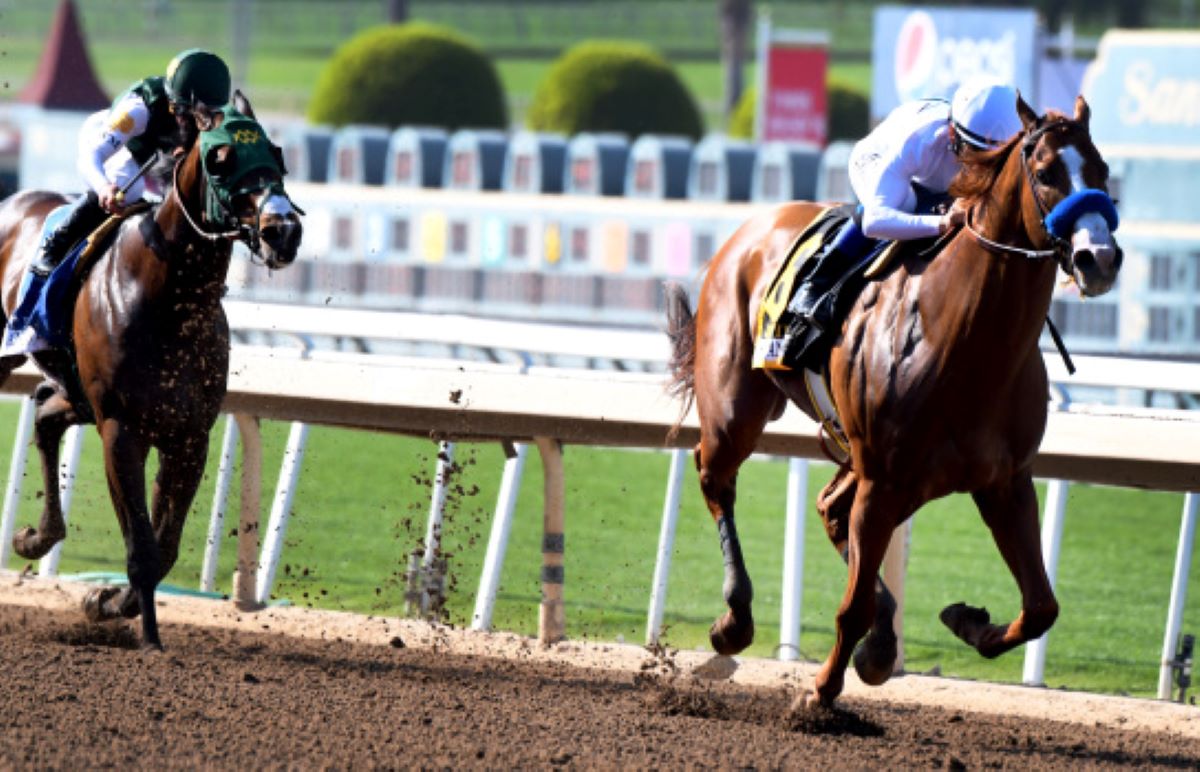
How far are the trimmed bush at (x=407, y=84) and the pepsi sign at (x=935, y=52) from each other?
8297mm

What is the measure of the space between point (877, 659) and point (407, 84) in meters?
25.4

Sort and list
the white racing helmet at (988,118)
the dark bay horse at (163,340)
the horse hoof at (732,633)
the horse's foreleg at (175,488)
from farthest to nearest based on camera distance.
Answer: the horse's foreleg at (175,488) < the dark bay horse at (163,340) < the horse hoof at (732,633) < the white racing helmet at (988,118)

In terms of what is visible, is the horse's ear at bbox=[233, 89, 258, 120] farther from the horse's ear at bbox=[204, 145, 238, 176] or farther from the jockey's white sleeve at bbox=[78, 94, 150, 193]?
the jockey's white sleeve at bbox=[78, 94, 150, 193]

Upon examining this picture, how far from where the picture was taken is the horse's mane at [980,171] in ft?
14.9

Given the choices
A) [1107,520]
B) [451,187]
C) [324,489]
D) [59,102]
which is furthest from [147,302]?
[59,102]

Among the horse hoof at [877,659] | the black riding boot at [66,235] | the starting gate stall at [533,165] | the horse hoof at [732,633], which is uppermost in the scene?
the black riding boot at [66,235]

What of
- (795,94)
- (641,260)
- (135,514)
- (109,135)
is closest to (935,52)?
(795,94)

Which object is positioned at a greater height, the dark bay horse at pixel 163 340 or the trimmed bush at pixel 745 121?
the dark bay horse at pixel 163 340

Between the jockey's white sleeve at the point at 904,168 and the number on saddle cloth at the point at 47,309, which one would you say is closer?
the jockey's white sleeve at the point at 904,168

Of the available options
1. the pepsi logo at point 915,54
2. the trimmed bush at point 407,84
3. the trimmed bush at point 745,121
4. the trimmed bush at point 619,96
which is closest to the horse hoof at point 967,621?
the pepsi logo at point 915,54

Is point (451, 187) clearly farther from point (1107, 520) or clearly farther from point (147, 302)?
point (147, 302)

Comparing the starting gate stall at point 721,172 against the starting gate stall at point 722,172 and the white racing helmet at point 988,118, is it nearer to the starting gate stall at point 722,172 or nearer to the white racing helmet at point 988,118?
the starting gate stall at point 722,172

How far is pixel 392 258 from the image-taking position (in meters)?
19.8

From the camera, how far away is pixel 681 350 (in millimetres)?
6039
